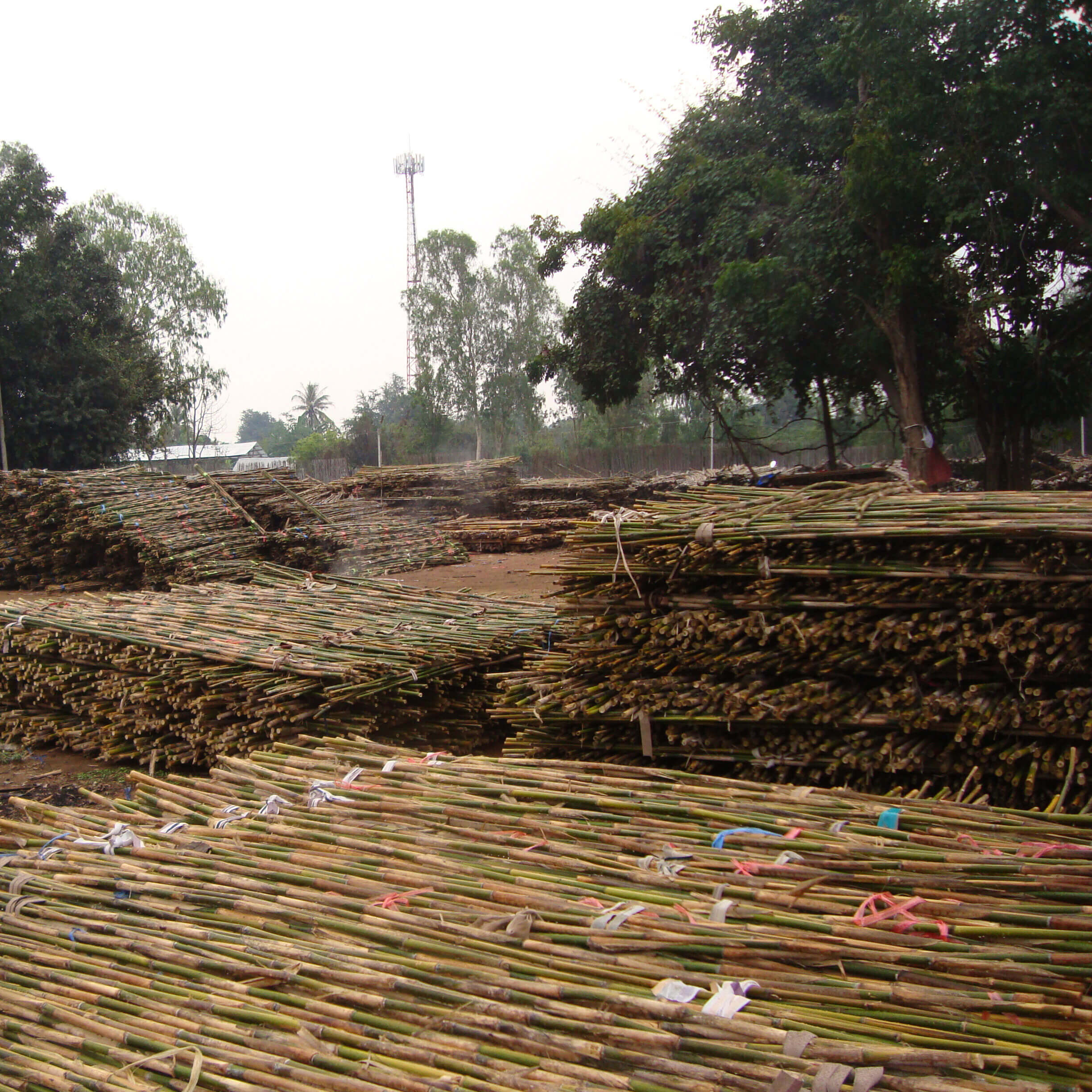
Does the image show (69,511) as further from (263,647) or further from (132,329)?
(132,329)

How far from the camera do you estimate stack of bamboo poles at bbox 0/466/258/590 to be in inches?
420

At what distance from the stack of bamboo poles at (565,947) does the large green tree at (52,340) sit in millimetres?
19178

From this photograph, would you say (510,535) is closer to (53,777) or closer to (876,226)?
(876,226)

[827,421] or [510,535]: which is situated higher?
[827,421]

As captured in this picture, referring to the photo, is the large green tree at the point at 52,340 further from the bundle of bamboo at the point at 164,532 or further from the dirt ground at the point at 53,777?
the dirt ground at the point at 53,777

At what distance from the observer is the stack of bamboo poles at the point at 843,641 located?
3.19 m

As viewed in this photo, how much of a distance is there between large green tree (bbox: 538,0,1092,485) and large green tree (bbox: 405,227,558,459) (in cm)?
2217

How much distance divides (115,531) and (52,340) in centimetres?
1162

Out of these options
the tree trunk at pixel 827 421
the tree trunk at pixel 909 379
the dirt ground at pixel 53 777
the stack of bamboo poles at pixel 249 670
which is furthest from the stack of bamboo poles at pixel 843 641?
the tree trunk at pixel 827 421

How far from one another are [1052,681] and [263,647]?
12.8ft

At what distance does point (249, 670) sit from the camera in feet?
17.0

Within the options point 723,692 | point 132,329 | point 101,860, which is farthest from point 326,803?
point 132,329

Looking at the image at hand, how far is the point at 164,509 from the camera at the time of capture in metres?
11.4

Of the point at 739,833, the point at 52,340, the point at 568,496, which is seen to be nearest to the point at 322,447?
the point at 52,340
